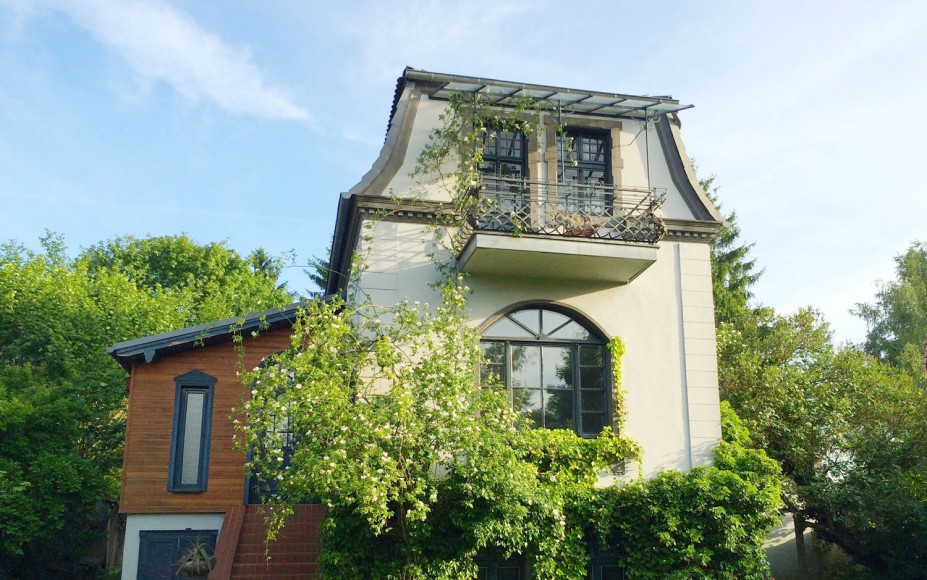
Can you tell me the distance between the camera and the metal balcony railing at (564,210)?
13023 millimetres

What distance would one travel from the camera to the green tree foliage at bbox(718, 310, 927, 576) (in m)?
15.2

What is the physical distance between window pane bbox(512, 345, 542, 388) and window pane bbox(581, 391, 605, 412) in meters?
0.82

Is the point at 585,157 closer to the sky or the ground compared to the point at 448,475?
closer to the sky

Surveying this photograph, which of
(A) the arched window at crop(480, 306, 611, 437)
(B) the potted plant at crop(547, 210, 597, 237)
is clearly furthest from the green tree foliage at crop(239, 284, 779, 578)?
(B) the potted plant at crop(547, 210, 597, 237)

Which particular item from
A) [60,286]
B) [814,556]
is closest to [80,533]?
[60,286]

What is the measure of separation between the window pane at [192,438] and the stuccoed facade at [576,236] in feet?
10.9

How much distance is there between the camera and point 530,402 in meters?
13.4

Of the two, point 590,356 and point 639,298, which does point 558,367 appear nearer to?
point 590,356

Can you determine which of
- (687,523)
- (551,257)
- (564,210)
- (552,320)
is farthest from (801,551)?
(551,257)

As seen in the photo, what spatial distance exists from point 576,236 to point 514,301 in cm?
153

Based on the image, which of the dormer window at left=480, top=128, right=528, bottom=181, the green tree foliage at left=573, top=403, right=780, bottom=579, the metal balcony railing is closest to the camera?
the green tree foliage at left=573, top=403, right=780, bottom=579

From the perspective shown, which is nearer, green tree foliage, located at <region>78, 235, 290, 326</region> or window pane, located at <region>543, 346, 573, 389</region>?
window pane, located at <region>543, 346, 573, 389</region>

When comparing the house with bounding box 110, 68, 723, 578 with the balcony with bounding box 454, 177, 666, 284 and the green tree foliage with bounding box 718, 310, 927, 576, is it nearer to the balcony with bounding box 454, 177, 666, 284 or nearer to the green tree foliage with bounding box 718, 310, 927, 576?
the balcony with bounding box 454, 177, 666, 284

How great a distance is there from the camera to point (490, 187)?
14.2m
